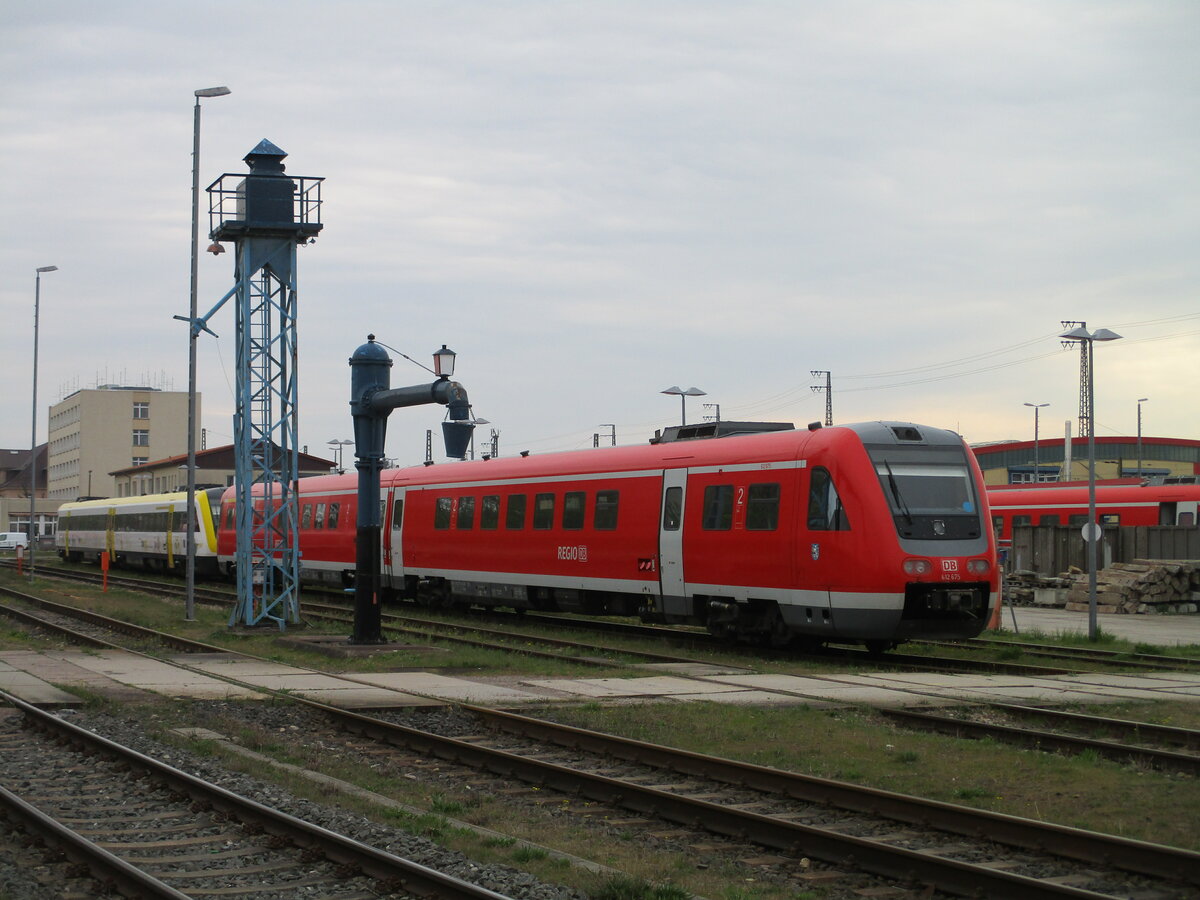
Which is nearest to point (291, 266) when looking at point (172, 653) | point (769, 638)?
point (172, 653)

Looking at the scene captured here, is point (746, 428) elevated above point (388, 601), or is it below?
above

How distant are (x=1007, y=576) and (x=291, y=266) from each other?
21010 millimetres

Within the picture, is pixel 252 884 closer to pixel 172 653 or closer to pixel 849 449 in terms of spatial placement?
pixel 849 449

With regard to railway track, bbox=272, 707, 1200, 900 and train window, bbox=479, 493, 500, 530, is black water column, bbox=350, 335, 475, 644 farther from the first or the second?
railway track, bbox=272, 707, 1200, 900

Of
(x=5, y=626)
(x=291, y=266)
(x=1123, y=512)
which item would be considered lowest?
(x=5, y=626)

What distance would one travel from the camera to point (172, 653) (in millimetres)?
20766

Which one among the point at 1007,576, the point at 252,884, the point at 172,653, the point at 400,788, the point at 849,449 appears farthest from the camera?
the point at 1007,576

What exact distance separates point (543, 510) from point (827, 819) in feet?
54.7

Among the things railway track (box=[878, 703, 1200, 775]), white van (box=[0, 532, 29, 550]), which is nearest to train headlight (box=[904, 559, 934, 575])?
railway track (box=[878, 703, 1200, 775])

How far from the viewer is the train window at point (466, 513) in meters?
28.1

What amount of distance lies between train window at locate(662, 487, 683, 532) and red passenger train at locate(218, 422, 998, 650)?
27mm

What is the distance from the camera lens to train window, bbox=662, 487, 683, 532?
2158cm

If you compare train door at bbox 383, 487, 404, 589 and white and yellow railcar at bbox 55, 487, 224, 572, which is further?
white and yellow railcar at bbox 55, 487, 224, 572

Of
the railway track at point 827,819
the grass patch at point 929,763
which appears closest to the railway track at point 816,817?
the railway track at point 827,819
